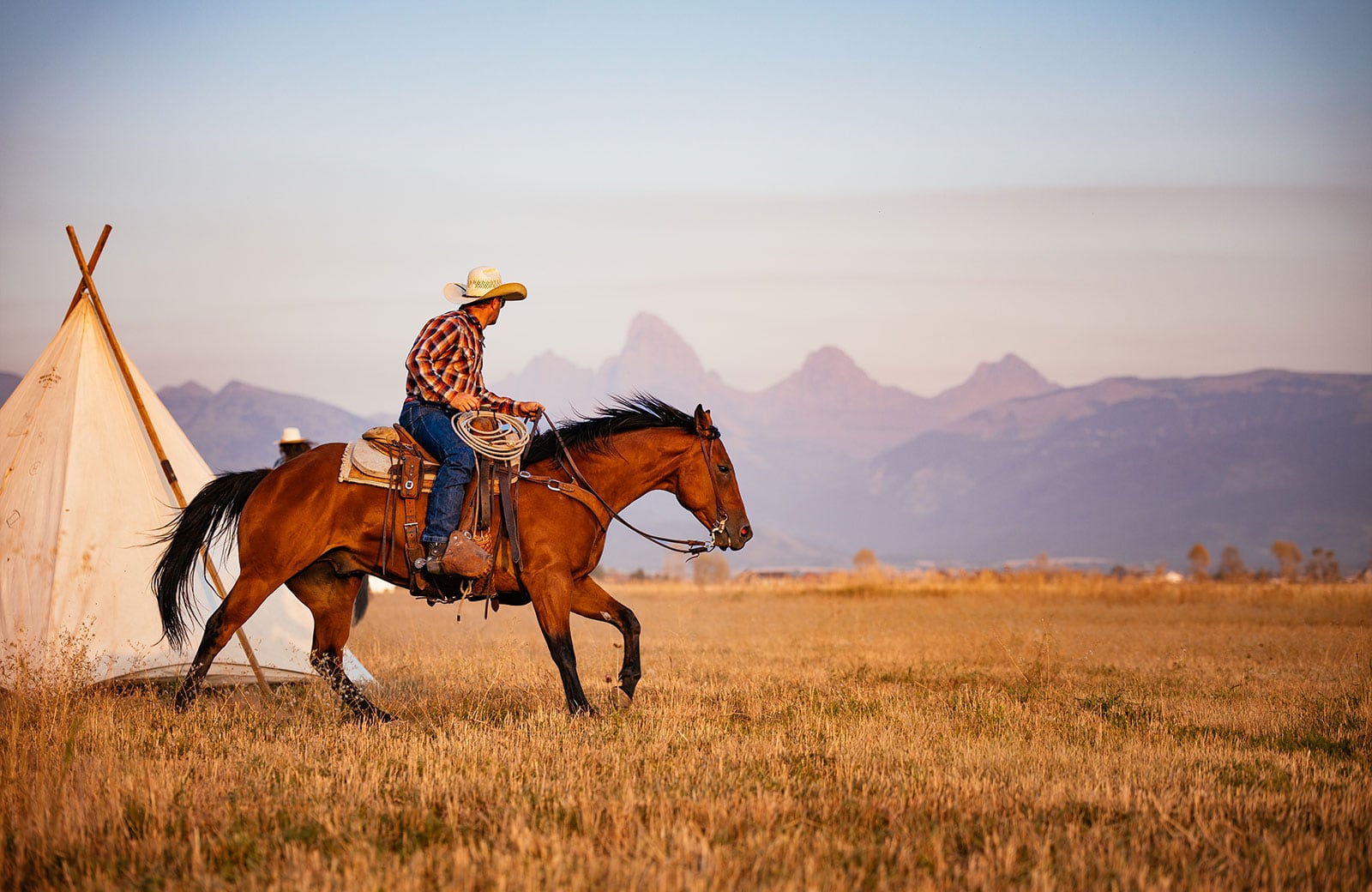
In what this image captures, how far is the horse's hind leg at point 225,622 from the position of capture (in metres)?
8.67

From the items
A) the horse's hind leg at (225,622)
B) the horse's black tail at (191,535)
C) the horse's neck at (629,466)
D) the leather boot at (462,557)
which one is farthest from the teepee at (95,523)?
the horse's neck at (629,466)

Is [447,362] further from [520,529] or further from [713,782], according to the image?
[713,782]

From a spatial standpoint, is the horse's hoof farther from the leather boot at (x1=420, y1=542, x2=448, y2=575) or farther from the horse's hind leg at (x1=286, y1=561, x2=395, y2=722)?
the leather boot at (x1=420, y1=542, x2=448, y2=575)

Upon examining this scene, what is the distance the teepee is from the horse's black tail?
→ 2.46 ft

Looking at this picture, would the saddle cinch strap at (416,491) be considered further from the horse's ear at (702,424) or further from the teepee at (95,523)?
the teepee at (95,523)

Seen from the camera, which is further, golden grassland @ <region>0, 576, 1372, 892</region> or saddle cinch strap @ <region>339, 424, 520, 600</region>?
saddle cinch strap @ <region>339, 424, 520, 600</region>

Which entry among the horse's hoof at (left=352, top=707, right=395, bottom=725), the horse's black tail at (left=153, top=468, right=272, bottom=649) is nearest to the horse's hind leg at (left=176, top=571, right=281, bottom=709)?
the horse's black tail at (left=153, top=468, right=272, bottom=649)

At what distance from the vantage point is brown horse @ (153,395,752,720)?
8.67 m

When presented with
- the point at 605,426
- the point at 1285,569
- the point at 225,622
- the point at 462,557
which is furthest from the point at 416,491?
the point at 1285,569

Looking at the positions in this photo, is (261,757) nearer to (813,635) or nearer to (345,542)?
(345,542)

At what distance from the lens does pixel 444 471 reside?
8.67 meters

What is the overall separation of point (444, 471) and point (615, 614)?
166 cm

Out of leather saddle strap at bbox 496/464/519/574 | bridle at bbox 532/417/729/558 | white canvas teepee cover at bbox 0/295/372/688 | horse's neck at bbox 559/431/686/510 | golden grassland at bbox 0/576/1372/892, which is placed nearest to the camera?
golden grassland at bbox 0/576/1372/892

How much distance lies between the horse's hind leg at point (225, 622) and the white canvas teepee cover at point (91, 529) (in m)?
1.23
